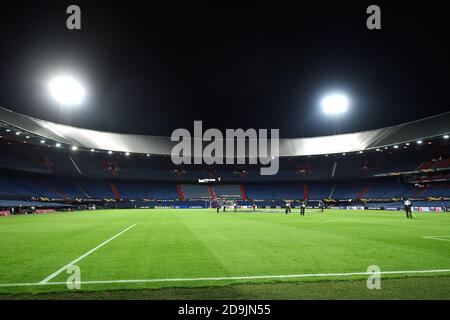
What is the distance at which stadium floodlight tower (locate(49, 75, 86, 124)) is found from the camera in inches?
1497

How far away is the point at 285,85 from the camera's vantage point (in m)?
42.8

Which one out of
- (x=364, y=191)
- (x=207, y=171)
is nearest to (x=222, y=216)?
(x=364, y=191)

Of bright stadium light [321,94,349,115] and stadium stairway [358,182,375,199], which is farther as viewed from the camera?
stadium stairway [358,182,375,199]

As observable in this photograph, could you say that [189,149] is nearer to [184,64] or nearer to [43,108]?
[43,108]

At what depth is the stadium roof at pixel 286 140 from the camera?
52062 mm

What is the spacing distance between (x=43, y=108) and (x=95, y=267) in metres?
51.1

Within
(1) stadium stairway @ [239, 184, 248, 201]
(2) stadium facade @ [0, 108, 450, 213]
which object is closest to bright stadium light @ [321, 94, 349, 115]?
(2) stadium facade @ [0, 108, 450, 213]

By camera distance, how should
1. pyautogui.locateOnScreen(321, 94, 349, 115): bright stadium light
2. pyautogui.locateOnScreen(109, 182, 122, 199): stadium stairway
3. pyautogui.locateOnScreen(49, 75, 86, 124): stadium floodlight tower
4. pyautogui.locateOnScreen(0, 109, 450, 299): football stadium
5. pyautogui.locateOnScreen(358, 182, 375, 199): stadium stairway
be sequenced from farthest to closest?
1. pyautogui.locateOnScreen(109, 182, 122, 199): stadium stairway
2. pyautogui.locateOnScreen(358, 182, 375, 199): stadium stairway
3. pyautogui.locateOnScreen(321, 94, 349, 115): bright stadium light
4. pyautogui.locateOnScreen(49, 75, 86, 124): stadium floodlight tower
5. pyautogui.locateOnScreen(0, 109, 450, 299): football stadium

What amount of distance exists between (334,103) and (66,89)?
39405 mm

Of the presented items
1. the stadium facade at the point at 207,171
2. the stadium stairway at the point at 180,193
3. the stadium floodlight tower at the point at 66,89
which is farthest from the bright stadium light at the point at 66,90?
the stadium stairway at the point at 180,193

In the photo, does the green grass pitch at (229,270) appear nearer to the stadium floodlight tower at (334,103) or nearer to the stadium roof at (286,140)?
the stadium floodlight tower at (334,103)

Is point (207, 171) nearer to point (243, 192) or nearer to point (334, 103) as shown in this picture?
point (243, 192)

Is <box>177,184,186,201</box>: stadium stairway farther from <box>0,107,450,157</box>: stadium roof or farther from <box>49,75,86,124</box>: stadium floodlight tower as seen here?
<box>49,75,86,124</box>: stadium floodlight tower

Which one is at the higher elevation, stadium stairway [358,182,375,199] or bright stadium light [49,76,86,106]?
bright stadium light [49,76,86,106]
